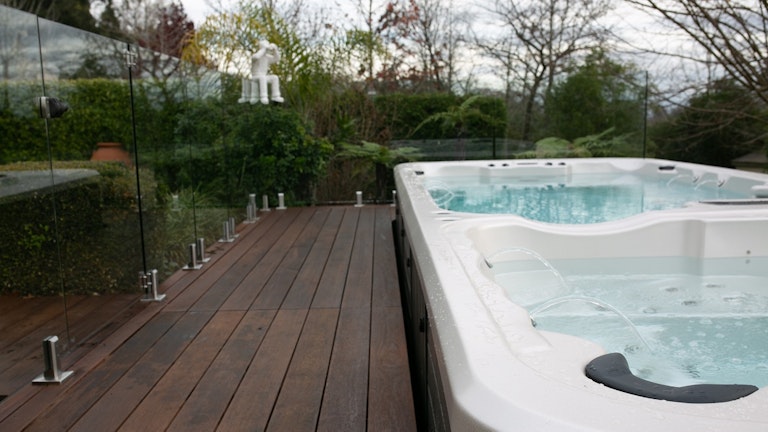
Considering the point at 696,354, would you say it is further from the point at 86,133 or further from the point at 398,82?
the point at 398,82

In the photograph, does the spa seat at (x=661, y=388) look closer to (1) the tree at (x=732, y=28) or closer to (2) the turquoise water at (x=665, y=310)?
(2) the turquoise water at (x=665, y=310)

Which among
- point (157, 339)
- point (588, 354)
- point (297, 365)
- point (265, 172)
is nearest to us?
point (588, 354)

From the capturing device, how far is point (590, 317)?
2143mm

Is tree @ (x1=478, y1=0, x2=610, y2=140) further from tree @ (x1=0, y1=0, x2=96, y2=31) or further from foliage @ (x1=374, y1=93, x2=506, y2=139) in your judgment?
tree @ (x1=0, y1=0, x2=96, y2=31)

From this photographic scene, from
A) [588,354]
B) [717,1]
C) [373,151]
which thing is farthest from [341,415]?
[717,1]

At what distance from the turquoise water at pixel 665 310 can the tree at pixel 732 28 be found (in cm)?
386

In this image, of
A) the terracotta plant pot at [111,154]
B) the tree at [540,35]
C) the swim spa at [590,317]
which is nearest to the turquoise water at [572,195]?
the swim spa at [590,317]

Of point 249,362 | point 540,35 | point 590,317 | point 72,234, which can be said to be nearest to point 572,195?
point 590,317

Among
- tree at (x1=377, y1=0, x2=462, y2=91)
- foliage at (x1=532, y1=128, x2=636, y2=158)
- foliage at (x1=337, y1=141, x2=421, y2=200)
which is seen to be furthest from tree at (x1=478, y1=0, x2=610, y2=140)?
foliage at (x1=337, y1=141, x2=421, y2=200)

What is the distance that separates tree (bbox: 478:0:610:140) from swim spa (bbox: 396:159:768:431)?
6120 millimetres

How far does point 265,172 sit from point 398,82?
416cm

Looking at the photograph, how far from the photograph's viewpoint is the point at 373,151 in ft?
21.6

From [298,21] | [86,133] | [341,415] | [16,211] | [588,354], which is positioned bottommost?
[341,415]

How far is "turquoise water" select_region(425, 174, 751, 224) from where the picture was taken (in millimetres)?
4422
